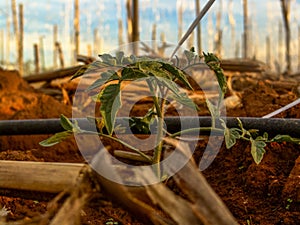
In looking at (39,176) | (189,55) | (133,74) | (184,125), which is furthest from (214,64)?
(184,125)

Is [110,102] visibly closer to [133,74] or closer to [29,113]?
[133,74]

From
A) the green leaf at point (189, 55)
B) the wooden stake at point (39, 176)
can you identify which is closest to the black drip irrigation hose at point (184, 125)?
the green leaf at point (189, 55)

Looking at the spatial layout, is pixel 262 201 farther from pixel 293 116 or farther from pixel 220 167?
pixel 293 116

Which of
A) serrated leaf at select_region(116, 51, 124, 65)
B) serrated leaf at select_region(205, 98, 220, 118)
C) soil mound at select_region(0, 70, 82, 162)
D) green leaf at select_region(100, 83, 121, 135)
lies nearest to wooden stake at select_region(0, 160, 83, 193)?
green leaf at select_region(100, 83, 121, 135)

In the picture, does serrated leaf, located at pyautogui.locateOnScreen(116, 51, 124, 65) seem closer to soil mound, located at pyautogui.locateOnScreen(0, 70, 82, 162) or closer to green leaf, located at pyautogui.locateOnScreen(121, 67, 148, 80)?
green leaf, located at pyautogui.locateOnScreen(121, 67, 148, 80)

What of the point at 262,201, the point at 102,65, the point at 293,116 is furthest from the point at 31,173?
the point at 293,116

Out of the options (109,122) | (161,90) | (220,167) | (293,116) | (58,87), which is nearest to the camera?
(109,122)

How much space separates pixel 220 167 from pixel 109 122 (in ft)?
2.90

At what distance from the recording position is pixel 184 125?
153 cm

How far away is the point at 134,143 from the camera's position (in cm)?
175

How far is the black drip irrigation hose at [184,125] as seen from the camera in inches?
55.2

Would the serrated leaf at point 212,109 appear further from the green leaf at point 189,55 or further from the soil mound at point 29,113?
the soil mound at point 29,113

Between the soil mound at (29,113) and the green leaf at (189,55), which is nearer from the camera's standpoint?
the green leaf at (189,55)

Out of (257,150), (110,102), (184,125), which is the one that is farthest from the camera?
(184,125)
